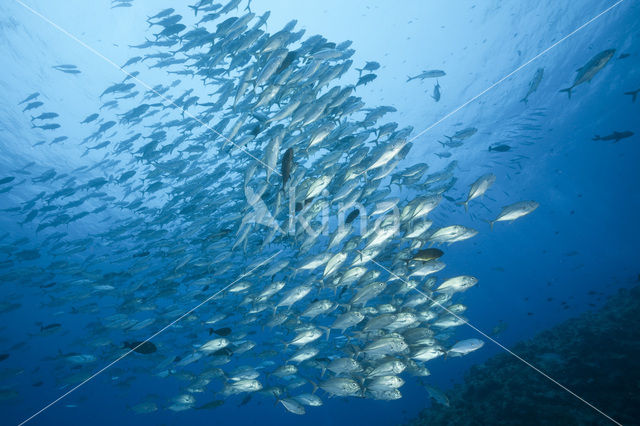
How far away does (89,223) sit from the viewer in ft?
81.1

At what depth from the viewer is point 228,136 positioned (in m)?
5.12

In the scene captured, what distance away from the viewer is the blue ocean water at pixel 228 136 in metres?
6.79

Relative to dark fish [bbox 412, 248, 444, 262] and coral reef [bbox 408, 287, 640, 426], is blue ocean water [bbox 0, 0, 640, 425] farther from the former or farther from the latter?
coral reef [bbox 408, 287, 640, 426]

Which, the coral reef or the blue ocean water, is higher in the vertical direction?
the blue ocean water

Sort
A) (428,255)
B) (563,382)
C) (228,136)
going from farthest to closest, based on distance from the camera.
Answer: (563,382) → (228,136) → (428,255)

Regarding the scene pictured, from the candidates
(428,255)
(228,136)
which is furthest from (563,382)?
(228,136)

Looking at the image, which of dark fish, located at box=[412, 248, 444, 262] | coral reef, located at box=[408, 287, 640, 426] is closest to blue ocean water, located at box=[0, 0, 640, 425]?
dark fish, located at box=[412, 248, 444, 262]

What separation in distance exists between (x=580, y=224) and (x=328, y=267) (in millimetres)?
124384

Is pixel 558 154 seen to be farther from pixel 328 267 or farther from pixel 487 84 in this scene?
pixel 328 267

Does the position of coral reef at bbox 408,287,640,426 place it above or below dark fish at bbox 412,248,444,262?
below

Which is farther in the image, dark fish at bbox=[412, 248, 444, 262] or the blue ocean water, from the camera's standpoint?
the blue ocean water

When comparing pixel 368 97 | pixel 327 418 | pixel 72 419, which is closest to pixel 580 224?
pixel 327 418

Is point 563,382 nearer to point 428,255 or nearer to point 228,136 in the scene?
point 428,255

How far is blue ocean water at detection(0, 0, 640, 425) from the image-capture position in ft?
22.3
